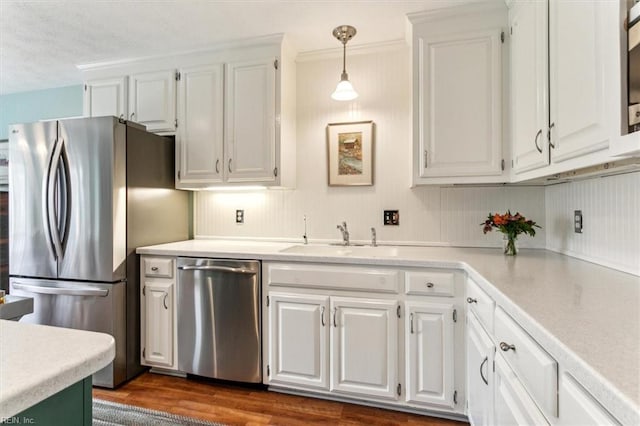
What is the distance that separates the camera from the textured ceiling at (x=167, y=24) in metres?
2.04

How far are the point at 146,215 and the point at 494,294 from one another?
230 centimetres

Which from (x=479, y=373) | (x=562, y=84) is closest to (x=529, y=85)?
(x=562, y=84)

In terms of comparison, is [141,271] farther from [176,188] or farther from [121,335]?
[176,188]

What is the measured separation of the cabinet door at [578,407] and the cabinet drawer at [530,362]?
34 mm

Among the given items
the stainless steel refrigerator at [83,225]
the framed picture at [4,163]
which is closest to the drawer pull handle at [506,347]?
the stainless steel refrigerator at [83,225]

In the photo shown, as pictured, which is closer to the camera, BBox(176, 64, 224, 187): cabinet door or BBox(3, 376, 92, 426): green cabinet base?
BBox(3, 376, 92, 426): green cabinet base

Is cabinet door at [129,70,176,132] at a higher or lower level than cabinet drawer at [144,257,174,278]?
higher

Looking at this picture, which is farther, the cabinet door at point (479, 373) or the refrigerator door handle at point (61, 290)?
the refrigerator door handle at point (61, 290)

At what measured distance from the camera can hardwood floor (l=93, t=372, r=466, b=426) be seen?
1884 mm

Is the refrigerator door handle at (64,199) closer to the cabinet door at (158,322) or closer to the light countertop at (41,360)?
the cabinet door at (158,322)

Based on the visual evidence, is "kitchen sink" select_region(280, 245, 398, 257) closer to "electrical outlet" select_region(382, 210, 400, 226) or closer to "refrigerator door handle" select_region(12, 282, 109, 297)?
"electrical outlet" select_region(382, 210, 400, 226)

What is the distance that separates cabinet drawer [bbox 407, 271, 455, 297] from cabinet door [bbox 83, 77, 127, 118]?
260 cm

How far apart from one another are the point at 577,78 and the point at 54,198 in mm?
2987

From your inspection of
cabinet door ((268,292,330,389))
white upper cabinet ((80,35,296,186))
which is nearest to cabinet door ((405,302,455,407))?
cabinet door ((268,292,330,389))
